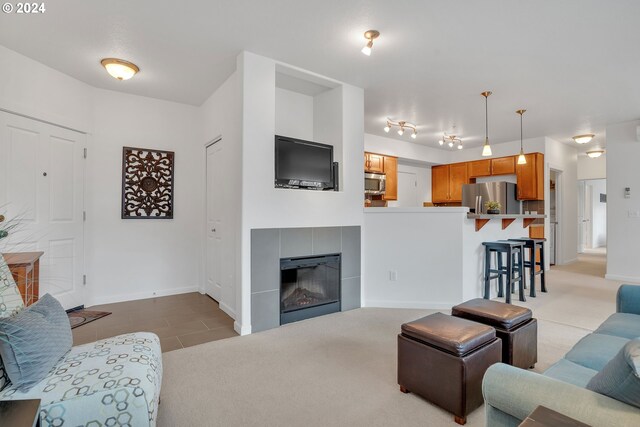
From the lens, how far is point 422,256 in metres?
3.85

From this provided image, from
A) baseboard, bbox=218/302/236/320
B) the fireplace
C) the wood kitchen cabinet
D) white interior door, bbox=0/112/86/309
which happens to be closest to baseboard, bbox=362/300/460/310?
the fireplace

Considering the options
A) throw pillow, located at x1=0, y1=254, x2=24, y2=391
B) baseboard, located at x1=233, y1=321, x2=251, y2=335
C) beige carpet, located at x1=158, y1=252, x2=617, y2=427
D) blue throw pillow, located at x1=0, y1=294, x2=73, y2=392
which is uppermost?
throw pillow, located at x1=0, y1=254, x2=24, y2=391

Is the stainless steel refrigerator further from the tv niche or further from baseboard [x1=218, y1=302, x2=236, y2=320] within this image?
baseboard [x1=218, y1=302, x2=236, y2=320]

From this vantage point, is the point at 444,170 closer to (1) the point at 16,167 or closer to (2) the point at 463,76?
(2) the point at 463,76

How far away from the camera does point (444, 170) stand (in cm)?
769

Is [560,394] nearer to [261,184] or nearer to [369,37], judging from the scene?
[261,184]

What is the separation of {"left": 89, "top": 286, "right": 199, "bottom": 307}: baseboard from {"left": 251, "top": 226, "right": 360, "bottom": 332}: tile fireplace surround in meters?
1.95

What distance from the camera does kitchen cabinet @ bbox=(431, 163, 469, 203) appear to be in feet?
24.2

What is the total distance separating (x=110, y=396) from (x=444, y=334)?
1691 mm

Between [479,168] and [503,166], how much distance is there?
0.50m

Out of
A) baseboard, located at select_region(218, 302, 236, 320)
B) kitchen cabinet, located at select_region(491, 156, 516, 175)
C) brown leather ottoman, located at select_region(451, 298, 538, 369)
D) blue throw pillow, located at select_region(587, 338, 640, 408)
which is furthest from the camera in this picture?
kitchen cabinet, located at select_region(491, 156, 516, 175)

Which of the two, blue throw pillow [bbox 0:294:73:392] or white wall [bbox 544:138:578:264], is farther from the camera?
white wall [bbox 544:138:578:264]

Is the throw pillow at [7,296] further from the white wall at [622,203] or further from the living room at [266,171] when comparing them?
the white wall at [622,203]

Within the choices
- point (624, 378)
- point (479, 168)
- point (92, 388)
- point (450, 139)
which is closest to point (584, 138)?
point (479, 168)
